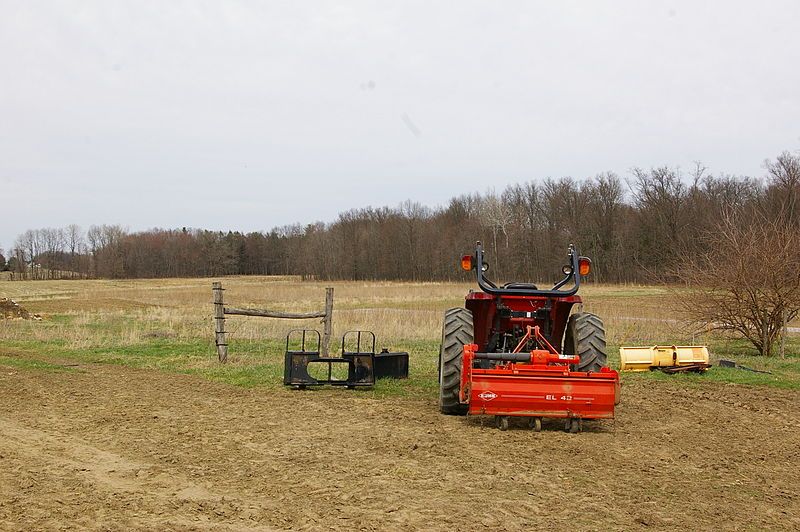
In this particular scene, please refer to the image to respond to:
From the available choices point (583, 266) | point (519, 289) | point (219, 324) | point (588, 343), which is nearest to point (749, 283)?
point (583, 266)

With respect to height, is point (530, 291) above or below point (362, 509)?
above

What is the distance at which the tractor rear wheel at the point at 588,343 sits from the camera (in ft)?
25.2

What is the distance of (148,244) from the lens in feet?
346

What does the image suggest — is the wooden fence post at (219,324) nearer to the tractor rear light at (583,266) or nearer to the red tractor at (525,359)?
the red tractor at (525,359)

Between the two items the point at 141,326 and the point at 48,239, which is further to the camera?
the point at 48,239

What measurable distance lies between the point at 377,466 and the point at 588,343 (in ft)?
10.7

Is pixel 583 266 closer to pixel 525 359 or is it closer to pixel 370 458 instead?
pixel 525 359

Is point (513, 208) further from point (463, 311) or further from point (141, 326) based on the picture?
point (463, 311)

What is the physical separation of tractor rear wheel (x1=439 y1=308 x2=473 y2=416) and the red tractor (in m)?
0.01

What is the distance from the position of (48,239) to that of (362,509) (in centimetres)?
12730

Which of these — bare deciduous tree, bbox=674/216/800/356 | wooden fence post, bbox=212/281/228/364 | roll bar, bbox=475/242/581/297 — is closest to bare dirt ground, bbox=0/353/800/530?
roll bar, bbox=475/242/581/297

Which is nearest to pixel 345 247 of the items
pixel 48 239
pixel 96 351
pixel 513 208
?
pixel 513 208

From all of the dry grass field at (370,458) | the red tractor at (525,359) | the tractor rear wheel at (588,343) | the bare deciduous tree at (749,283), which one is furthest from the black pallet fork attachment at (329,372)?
the bare deciduous tree at (749,283)

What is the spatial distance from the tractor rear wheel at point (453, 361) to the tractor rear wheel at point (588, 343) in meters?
1.28
